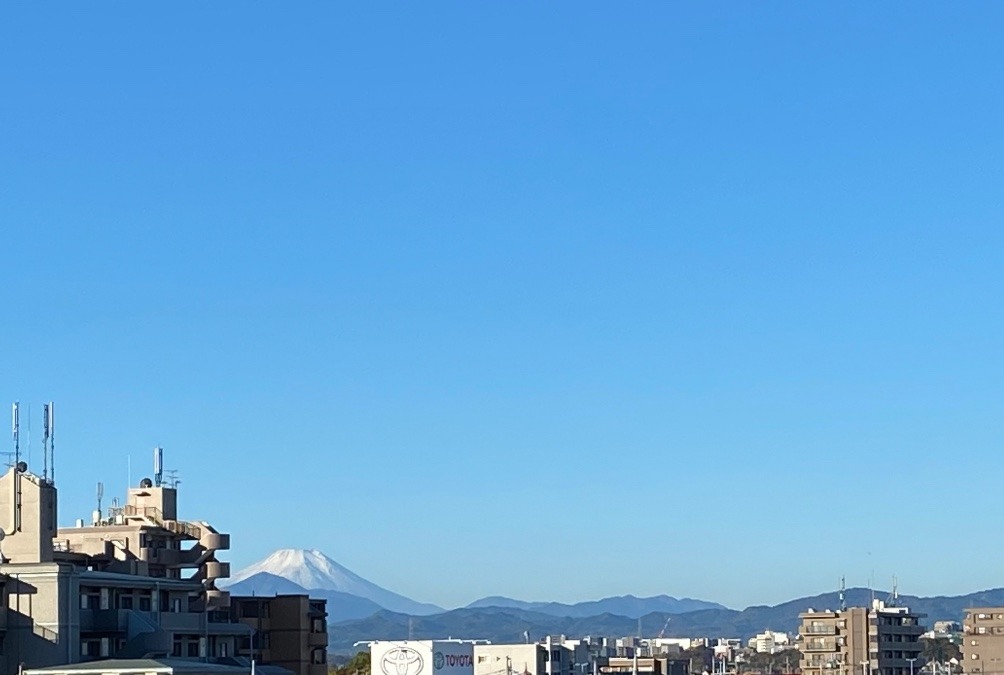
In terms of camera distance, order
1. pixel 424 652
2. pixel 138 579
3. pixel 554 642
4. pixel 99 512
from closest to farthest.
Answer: pixel 138 579, pixel 99 512, pixel 424 652, pixel 554 642

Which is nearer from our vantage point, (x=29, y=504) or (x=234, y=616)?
(x=29, y=504)

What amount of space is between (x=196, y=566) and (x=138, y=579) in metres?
26.0

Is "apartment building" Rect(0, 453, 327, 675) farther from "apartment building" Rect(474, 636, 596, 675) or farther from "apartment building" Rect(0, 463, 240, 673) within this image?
"apartment building" Rect(474, 636, 596, 675)

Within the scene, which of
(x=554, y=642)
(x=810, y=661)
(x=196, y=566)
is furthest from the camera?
(x=810, y=661)

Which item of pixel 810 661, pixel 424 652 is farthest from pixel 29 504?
pixel 810 661

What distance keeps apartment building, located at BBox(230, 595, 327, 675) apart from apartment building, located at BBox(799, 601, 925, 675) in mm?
84753

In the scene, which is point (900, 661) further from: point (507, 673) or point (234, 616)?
point (234, 616)

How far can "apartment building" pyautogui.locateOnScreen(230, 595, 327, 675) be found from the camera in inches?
4769

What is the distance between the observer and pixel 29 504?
93.4m

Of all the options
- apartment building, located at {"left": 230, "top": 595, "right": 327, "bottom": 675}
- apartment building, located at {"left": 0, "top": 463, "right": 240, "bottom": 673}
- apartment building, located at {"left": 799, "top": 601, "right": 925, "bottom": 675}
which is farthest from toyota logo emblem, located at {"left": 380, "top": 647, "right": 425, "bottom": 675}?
apartment building, located at {"left": 799, "top": 601, "right": 925, "bottom": 675}

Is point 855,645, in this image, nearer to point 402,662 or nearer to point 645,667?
point 645,667

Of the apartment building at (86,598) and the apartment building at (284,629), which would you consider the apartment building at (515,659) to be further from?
the apartment building at (86,598)

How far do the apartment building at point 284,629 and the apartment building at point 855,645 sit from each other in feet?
278

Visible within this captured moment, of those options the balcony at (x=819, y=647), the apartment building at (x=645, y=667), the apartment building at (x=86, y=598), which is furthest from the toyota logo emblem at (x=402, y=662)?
the balcony at (x=819, y=647)
